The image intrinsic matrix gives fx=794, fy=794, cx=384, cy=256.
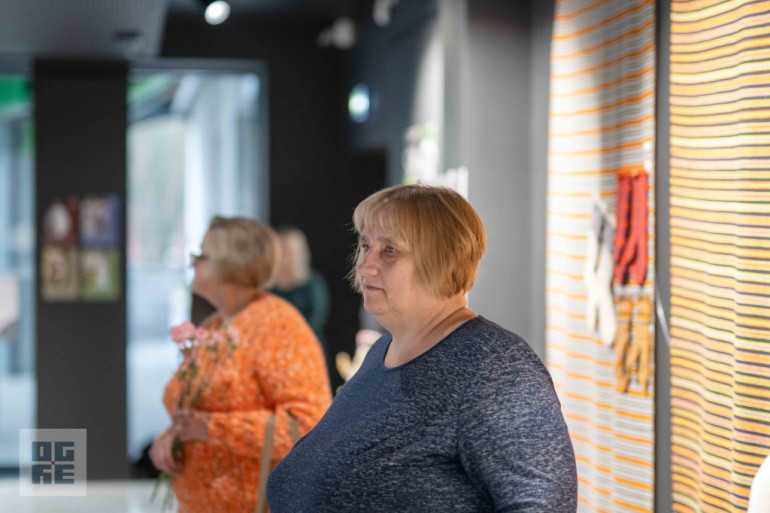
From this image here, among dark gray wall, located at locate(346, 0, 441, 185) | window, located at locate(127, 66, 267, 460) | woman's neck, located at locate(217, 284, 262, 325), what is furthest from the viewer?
window, located at locate(127, 66, 267, 460)

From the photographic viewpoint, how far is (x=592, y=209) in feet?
9.64

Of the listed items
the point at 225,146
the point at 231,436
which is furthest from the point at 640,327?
the point at 225,146

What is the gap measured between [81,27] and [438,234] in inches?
165

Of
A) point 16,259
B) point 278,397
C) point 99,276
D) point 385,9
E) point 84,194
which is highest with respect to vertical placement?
point 385,9

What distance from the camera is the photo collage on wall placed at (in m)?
5.93

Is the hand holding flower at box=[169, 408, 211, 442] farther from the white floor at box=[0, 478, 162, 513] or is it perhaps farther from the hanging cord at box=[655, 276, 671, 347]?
the white floor at box=[0, 478, 162, 513]

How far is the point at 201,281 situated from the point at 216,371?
0.86ft

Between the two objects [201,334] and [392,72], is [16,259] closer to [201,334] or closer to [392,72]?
[392,72]

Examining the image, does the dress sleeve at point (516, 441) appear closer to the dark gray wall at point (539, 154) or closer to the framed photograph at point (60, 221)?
the dark gray wall at point (539, 154)

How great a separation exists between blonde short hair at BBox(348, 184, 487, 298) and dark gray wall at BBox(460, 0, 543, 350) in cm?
219

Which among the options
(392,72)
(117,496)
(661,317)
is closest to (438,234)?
(661,317)

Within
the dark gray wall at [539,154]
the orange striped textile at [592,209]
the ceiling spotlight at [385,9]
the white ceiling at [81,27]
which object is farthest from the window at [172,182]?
the orange striped textile at [592,209]

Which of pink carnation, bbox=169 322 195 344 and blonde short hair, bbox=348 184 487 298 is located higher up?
blonde short hair, bbox=348 184 487 298

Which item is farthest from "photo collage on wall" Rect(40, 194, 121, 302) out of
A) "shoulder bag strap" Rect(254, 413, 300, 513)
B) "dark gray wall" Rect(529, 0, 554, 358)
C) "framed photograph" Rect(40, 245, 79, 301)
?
"shoulder bag strap" Rect(254, 413, 300, 513)
